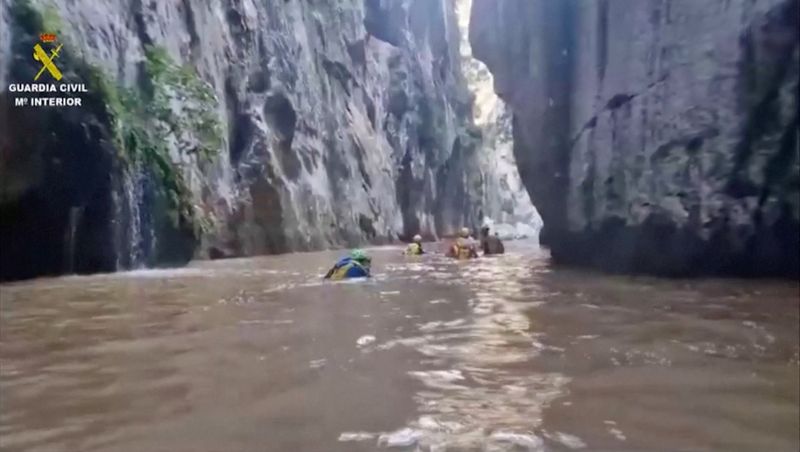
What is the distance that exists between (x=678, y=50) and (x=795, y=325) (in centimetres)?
507

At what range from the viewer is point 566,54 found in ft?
40.6

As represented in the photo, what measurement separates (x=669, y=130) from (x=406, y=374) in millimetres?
6746

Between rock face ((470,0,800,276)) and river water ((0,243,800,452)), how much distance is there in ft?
5.97

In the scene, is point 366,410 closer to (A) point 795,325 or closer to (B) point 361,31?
(A) point 795,325

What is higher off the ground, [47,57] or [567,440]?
[47,57]

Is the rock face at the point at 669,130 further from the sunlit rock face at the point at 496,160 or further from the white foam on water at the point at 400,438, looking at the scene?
the sunlit rock face at the point at 496,160

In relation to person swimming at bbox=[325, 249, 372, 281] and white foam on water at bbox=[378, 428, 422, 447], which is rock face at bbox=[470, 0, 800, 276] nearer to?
person swimming at bbox=[325, 249, 372, 281]

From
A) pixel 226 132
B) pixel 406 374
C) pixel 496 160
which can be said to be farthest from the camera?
pixel 496 160

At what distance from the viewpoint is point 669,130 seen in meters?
8.91

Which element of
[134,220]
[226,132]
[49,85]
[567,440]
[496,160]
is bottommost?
[567,440]

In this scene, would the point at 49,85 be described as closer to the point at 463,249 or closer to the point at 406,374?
the point at 463,249

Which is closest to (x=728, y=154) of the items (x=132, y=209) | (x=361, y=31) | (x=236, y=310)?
(x=236, y=310)

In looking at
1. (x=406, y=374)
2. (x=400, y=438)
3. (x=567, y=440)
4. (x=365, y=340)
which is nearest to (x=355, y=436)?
(x=400, y=438)

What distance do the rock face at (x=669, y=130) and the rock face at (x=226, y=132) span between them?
7.18 meters
